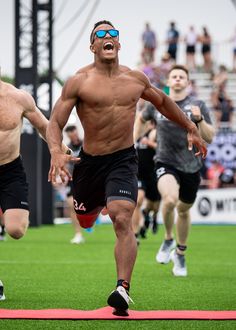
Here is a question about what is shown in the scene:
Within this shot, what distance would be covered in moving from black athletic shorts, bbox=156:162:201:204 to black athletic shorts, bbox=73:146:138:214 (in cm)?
319

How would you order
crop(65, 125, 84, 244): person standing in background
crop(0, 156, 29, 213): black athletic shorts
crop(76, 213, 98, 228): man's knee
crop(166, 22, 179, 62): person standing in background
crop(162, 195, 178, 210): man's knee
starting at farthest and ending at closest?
crop(166, 22, 179, 62): person standing in background
crop(65, 125, 84, 244): person standing in background
crop(162, 195, 178, 210): man's knee
crop(76, 213, 98, 228): man's knee
crop(0, 156, 29, 213): black athletic shorts

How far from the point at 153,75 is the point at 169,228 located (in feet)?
68.6


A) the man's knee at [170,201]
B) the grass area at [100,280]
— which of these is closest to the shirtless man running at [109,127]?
the grass area at [100,280]

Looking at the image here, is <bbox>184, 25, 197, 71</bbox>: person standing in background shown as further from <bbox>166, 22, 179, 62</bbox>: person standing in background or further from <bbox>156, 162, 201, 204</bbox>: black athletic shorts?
<bbox>156, 162, 201, 204</bbox>: black athletic shorts

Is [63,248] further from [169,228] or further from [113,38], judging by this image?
[113,38]

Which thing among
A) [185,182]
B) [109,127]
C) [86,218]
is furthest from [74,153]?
[109,127]

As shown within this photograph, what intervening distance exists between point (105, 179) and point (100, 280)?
9.78ft

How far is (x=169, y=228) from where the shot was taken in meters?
13.6

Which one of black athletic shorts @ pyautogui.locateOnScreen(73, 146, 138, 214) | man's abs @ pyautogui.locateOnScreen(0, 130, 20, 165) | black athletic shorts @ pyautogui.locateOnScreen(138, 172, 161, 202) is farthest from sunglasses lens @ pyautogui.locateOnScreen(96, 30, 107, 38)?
black athletic shorts @ pyautogui.locateOnScreen(138, 172, 161, 202)

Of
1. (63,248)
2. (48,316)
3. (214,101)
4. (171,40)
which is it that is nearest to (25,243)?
(63,248)

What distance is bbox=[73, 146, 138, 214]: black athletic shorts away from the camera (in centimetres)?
916

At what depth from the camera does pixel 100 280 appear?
39.9 feet

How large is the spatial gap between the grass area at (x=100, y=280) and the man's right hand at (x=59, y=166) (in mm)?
1231

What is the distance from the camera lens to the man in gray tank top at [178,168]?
12734mm
